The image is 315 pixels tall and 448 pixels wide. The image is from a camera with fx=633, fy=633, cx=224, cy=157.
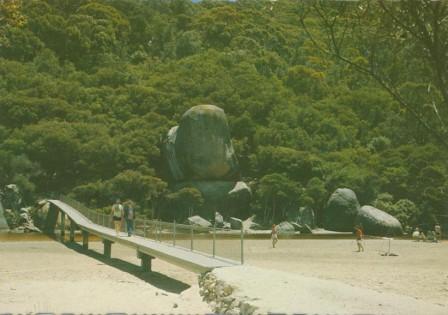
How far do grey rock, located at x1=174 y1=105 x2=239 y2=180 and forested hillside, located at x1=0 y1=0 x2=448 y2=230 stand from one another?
7.70ft

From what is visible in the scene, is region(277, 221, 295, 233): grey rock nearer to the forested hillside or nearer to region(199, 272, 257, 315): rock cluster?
the forested hillside

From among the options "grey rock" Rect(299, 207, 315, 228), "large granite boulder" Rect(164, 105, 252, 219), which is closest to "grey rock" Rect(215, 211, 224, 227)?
"large granite boulder" Rect(164, 105, 252, 219)

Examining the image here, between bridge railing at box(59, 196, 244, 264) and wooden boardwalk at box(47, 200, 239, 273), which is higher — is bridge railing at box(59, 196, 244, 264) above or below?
above

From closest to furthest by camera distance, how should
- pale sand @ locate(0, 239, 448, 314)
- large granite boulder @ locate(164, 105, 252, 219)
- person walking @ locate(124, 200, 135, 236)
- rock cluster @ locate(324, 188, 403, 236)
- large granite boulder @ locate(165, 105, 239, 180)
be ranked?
pale sand @ locate(0, 239, 448, 314)
person walking @ locate(124, 200, 135, 236)
rock cluster @ locate(324, 188, 403, 236)
large granite boulder @ locate(164, 105, 252, 219)
large granite boulder @ locate(165, 105, 239, 180)

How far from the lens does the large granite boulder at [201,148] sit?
Answer: 53.0 metres

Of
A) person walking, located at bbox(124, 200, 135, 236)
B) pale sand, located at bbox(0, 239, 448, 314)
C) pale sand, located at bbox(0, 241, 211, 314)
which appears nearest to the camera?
pale sand, located at bbox(0, 239, 448, 314)

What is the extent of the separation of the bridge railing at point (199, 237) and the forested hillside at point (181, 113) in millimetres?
18051

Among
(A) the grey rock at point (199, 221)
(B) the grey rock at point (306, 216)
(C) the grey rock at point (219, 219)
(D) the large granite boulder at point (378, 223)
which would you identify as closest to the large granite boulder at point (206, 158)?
(C) the grey rock at point (219, 219)

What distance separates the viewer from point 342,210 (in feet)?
160

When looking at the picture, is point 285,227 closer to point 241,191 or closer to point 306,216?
point 306,216

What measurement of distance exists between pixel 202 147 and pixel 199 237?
3840 centimetres

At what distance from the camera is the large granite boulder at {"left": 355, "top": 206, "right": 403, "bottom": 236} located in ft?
147

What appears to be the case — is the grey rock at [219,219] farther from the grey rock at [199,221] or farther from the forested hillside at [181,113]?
the forested hillside at [181,113]

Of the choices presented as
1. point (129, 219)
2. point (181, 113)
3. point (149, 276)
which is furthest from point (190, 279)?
point (181, 113)
